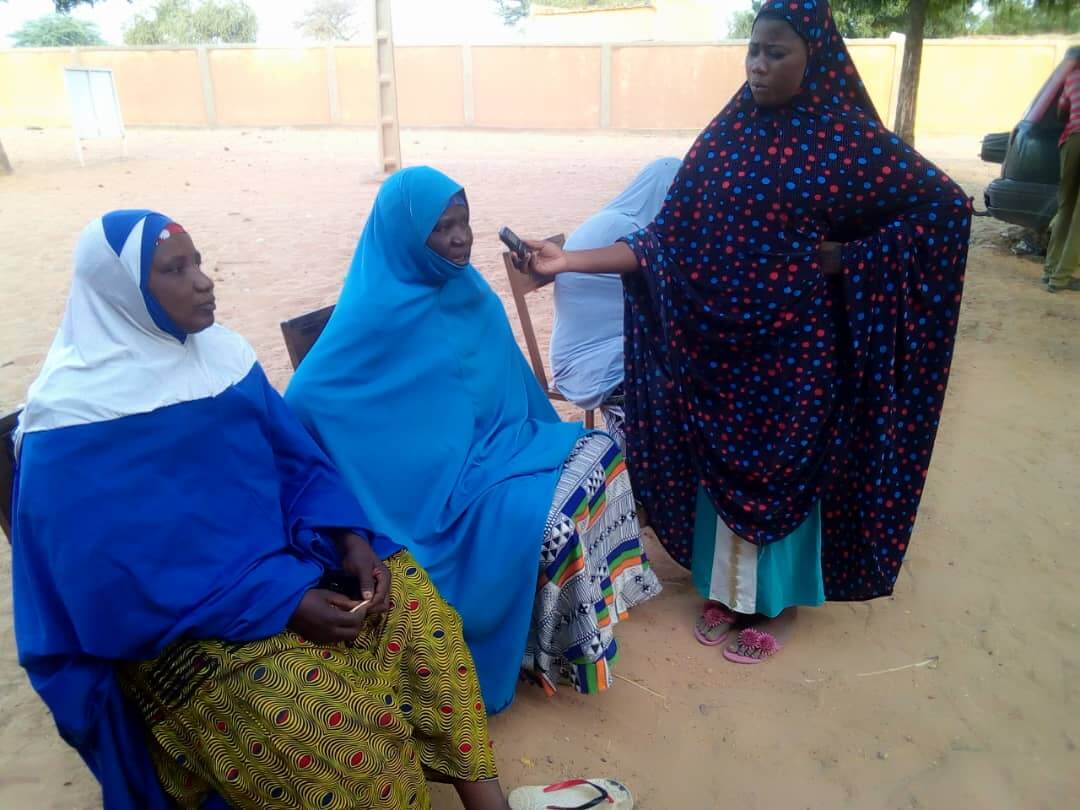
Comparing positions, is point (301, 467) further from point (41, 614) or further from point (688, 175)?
point (688, 175)

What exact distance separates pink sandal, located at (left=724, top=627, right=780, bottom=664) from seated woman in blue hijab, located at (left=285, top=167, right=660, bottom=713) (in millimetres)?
499

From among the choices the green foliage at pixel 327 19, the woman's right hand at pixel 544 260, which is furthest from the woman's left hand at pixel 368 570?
the green foliage at pixel 327 19

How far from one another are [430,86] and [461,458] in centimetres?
2361

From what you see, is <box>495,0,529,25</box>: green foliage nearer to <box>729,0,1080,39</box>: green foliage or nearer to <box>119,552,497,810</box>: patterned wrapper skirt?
<box>729,0,1080,39</box>: green foliage

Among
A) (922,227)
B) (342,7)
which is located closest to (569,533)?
(922,227)

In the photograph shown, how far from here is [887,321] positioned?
8.41 feet

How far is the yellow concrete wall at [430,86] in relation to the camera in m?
23.8

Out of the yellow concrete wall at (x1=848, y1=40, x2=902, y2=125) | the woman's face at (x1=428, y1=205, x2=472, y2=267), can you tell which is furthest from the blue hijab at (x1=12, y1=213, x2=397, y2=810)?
the yellow concrete wall at (x1=848, y1=40, x2=902, y2=125)

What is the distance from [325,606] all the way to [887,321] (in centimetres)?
184

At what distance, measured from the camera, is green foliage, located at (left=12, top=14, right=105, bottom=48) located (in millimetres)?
37375

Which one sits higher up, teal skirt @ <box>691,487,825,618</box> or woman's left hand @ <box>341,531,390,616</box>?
woman's left hand @ <box>341,531,390,616</box>

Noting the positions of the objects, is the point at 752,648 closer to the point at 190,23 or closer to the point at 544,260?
the point at 544,260

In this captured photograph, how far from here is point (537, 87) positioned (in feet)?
77.2

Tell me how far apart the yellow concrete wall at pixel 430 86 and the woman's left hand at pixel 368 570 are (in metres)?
23.6
